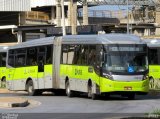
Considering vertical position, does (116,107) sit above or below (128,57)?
below

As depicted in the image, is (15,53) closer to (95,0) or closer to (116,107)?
(116,107)

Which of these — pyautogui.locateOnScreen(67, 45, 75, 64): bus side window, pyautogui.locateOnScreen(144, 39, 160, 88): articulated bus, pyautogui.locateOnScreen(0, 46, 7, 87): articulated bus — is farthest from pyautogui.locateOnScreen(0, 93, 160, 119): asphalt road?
pyautogui.locateOnScreen(0, 46, 7, 87): articulated bus

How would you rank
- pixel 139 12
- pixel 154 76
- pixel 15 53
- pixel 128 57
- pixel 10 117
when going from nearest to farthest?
pixel 10 117
pixel 128 57
pixel 15 53
pixel 154 76
pixel 139 12

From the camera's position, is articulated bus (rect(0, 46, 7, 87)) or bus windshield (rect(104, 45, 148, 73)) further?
articulated bus (rect(0, 46, 7, 87))

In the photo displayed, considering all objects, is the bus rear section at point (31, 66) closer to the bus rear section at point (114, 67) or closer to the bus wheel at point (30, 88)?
the bus wheel at point (30, 88)

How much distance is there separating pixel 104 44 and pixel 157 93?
247 inches

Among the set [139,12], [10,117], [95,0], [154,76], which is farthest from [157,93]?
[139,12]

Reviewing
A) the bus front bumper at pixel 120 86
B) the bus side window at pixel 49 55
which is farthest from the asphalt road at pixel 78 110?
the bus side window at pixel 49 55

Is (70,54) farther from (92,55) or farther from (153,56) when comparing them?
(153,56)

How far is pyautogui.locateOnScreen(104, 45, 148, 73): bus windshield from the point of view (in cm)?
2586

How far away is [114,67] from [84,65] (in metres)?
2.32

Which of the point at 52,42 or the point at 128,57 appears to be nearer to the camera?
the point at 128,57

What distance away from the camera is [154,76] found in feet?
129

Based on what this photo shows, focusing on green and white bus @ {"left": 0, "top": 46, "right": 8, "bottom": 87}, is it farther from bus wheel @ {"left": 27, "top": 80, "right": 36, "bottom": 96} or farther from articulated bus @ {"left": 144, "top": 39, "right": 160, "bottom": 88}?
articulated bus @ {"left": 144, "top": 39, "right": 160, "bottom": 88}
